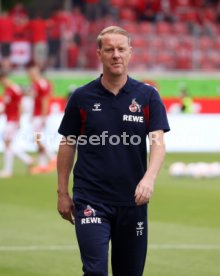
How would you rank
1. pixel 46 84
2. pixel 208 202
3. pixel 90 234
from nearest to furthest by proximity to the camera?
pixel 90 234, pixel 208 202, pixel 46 84

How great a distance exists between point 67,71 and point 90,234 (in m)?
24.6

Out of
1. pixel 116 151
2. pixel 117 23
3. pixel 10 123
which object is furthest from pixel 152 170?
pixel 117 23

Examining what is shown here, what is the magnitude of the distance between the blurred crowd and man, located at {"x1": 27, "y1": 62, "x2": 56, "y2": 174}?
7435 millimetres

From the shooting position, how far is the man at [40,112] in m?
21.5

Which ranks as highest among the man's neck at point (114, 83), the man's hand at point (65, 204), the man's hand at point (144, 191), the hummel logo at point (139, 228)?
the man's neck at point (114, 83)

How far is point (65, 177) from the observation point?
7.23 meters

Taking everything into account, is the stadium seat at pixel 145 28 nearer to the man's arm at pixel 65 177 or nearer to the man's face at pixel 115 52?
the man's arm at pixel 65 177

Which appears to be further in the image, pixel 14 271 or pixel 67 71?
pixel 67 71

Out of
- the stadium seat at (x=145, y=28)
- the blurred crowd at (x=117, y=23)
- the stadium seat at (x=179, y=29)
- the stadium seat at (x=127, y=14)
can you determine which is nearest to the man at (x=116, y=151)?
the blurred crowd at (x=117, y=23)

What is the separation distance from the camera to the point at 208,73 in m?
33.0

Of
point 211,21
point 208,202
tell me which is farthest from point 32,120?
point 211,21

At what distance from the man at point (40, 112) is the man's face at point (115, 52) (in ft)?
46.3

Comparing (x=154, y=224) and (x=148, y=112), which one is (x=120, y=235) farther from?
(x=154, y=224)

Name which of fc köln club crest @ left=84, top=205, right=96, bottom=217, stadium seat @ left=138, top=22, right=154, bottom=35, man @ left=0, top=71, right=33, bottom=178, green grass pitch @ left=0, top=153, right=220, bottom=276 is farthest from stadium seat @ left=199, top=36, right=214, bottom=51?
fc köln club crest @ left=84, top=205, right=96, bottom=217
